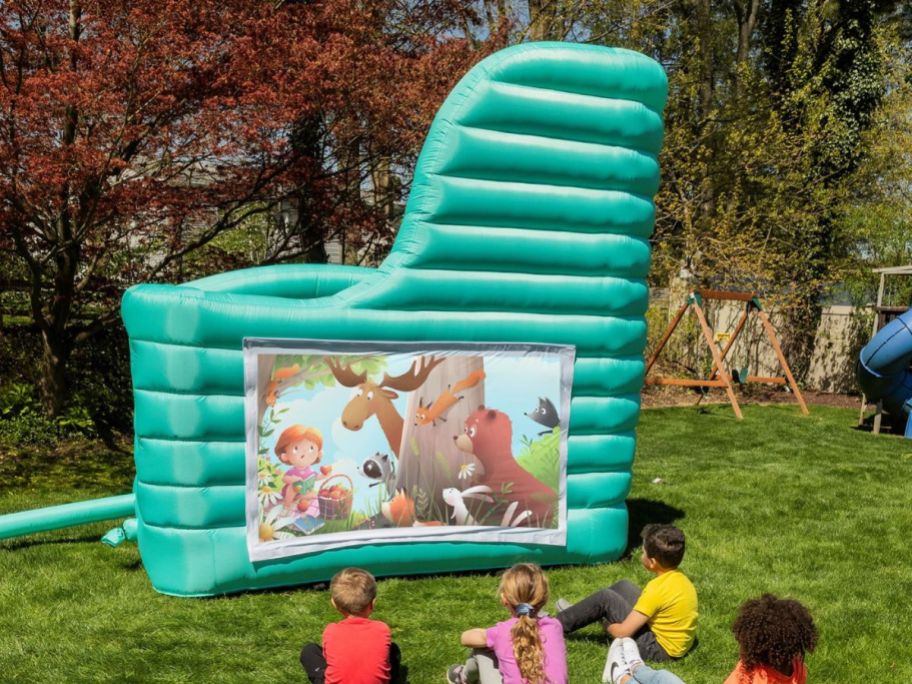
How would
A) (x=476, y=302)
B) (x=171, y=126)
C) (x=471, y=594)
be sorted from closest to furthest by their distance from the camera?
(x=471, y=594) < (x=476, y=302) < (x=171, y=126)

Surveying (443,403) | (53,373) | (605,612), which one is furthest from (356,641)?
(53,373)

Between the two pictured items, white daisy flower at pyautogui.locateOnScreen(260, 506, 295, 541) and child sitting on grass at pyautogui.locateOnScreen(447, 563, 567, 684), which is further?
white daisy flower at pyautogui.locateOnScreen(260, 506, 295, 541)

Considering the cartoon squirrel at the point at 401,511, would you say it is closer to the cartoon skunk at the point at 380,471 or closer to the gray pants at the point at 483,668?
the cartoon skunk at the point at 380,471

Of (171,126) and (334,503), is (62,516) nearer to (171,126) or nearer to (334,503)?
(334,503)

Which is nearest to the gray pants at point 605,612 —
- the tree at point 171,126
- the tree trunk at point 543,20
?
the tree at point 171,126

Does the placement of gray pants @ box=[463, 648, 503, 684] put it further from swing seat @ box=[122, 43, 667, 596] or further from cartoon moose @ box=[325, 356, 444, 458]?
cartoon moose @ box=[325, 356, 444, 458]

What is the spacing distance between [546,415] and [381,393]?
110 centimetres

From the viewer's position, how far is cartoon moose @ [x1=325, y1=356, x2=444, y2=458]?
17.6 ft

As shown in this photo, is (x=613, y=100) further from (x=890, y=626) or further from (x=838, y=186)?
(x=838, y=186)

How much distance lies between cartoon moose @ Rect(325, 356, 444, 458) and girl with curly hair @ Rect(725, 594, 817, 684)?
260 centimetres

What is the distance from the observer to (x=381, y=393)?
543 centimetres

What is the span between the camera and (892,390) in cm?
1222

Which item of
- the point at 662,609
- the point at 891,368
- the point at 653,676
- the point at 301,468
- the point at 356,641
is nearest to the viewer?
the point at 356,641

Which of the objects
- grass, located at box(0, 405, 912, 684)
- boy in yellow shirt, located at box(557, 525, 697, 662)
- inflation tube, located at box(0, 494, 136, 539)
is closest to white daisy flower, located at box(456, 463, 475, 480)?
grass, located at box(0, 405, 912, 684)
